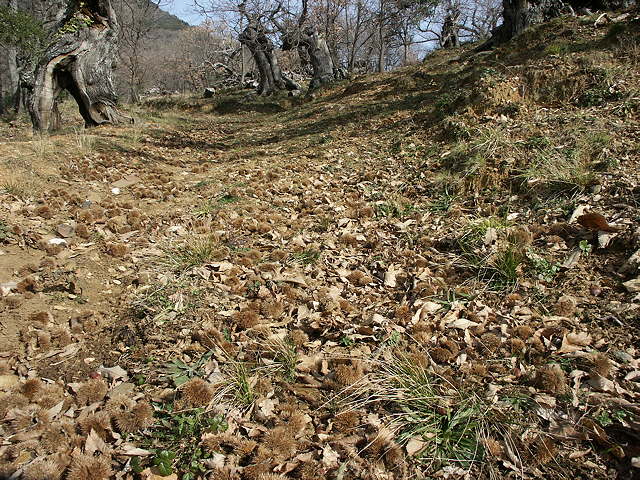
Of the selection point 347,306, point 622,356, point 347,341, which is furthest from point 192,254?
point 622,356

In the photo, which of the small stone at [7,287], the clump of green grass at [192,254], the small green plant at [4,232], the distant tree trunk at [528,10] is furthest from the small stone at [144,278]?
the distant tree trunk at [528,10]

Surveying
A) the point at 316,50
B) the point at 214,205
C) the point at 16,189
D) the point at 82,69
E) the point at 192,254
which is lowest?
the point at 192,254

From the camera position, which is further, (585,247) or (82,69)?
(82,69)

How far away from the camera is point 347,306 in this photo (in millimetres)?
2963

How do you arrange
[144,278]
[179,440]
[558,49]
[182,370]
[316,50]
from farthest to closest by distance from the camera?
[316,50], [558,49], [144,278], [182,370], [179,440]

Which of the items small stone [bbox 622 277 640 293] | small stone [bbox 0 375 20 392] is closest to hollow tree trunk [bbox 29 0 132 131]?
small stone [bbox 0 375 20 392]

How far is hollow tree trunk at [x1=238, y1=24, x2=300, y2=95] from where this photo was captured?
55.1 feet

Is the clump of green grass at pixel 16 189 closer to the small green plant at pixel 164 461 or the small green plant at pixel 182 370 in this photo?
the small green plant at pixel 182 370

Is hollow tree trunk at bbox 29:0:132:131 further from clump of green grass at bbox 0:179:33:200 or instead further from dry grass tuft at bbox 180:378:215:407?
dry grass tuft at bbox 180:378:215:407

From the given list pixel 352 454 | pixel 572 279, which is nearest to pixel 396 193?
pixel 572 279

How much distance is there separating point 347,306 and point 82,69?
8.38 meters

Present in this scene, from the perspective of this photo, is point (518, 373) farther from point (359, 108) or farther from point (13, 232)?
point (359, 108)

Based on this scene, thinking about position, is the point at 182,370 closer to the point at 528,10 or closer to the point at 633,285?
Answer: the point at 633,285

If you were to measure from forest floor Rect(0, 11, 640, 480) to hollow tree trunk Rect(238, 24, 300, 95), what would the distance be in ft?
42.7
